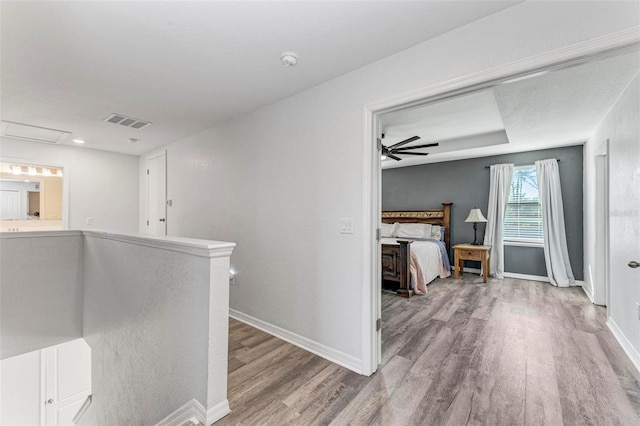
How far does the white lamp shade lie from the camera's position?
198 inches

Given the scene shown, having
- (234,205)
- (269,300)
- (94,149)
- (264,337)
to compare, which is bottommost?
(264,337)

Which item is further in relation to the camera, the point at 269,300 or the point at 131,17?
the point at 269,300

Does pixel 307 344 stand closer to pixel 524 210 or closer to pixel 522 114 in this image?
pixel 522 114

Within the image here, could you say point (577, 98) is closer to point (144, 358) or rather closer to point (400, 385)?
point (400, 385)

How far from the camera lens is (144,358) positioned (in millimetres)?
2240

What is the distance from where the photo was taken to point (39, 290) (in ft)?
10.2

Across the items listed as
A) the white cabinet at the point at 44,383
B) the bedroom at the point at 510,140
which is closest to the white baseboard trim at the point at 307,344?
the bedroom at the point at 510,140

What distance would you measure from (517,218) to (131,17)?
6159 millimetres

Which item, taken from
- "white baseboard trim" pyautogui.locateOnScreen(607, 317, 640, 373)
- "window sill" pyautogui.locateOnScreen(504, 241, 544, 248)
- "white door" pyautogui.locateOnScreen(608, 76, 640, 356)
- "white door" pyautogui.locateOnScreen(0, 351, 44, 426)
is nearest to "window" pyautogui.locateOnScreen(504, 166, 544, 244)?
"window sill" pyautogui.locateOnScreen(504, 241, 544, 248)

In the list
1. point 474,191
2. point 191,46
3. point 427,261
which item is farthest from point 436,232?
point 191,46

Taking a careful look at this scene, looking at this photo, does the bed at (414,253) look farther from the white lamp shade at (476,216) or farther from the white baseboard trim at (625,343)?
the white baseboard trim at (625,343)

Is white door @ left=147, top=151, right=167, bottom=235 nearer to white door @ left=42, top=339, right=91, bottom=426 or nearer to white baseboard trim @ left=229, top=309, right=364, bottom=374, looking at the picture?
white door @ left=42, top=339, right=91, bottom=426

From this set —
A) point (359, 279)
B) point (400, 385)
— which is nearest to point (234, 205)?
point (359, 279)

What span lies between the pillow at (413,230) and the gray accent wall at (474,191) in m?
0.53
